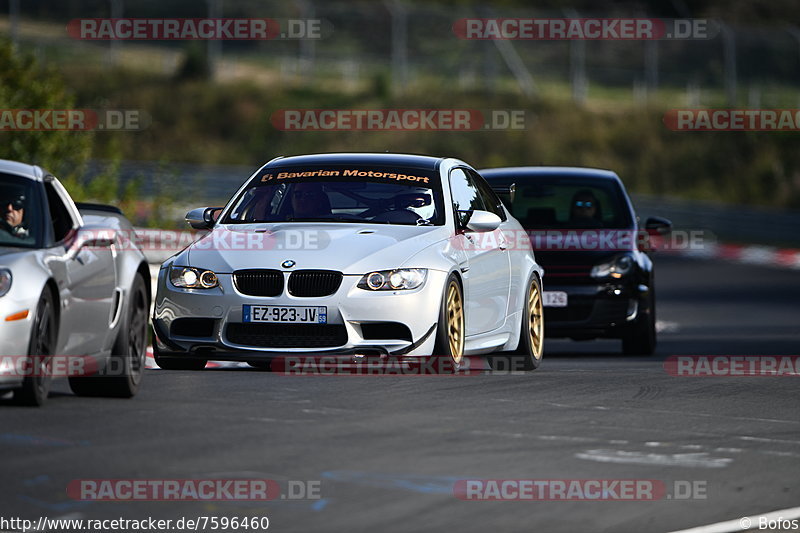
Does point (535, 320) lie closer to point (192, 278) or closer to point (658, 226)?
point (658, 226)

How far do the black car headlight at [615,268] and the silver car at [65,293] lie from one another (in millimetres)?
5903

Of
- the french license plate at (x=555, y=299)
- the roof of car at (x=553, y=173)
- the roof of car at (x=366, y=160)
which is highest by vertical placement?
the roof of car at (x=553, y=173)

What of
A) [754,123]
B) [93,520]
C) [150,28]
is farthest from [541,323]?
[150,28]

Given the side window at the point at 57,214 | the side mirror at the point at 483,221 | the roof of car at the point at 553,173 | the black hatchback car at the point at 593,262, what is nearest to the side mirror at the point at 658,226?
the black hatchback car at the point at 593,262

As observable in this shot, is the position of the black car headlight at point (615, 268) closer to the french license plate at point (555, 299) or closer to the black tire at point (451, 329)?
the french license plate at point (555, 299)

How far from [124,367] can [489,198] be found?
14.5 ft

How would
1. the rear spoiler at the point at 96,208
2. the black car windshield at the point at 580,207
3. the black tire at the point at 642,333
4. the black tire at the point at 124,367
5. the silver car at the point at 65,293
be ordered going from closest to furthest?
the silver car at the point at 65,293 < the black tire at the point at 124,367 < the rear spoiler at the point at 96,208 < the black tire at the point at 642,333 < the black car windshield at the point at 580,207

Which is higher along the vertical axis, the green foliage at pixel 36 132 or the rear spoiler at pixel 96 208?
the green foliage at pixel 36 132

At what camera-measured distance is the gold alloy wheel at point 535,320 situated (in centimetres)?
1352

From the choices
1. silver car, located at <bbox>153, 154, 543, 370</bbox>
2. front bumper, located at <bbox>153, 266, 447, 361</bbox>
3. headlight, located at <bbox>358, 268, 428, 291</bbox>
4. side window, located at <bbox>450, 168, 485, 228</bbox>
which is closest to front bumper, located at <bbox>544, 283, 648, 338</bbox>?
side window, located at <bbox>450, 168, 485, 228</bbox>

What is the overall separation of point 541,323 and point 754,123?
3645 centimetres

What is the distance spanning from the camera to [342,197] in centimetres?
1275

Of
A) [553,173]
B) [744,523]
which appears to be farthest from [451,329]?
[553,173]

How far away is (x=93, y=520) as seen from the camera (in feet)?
22.4
